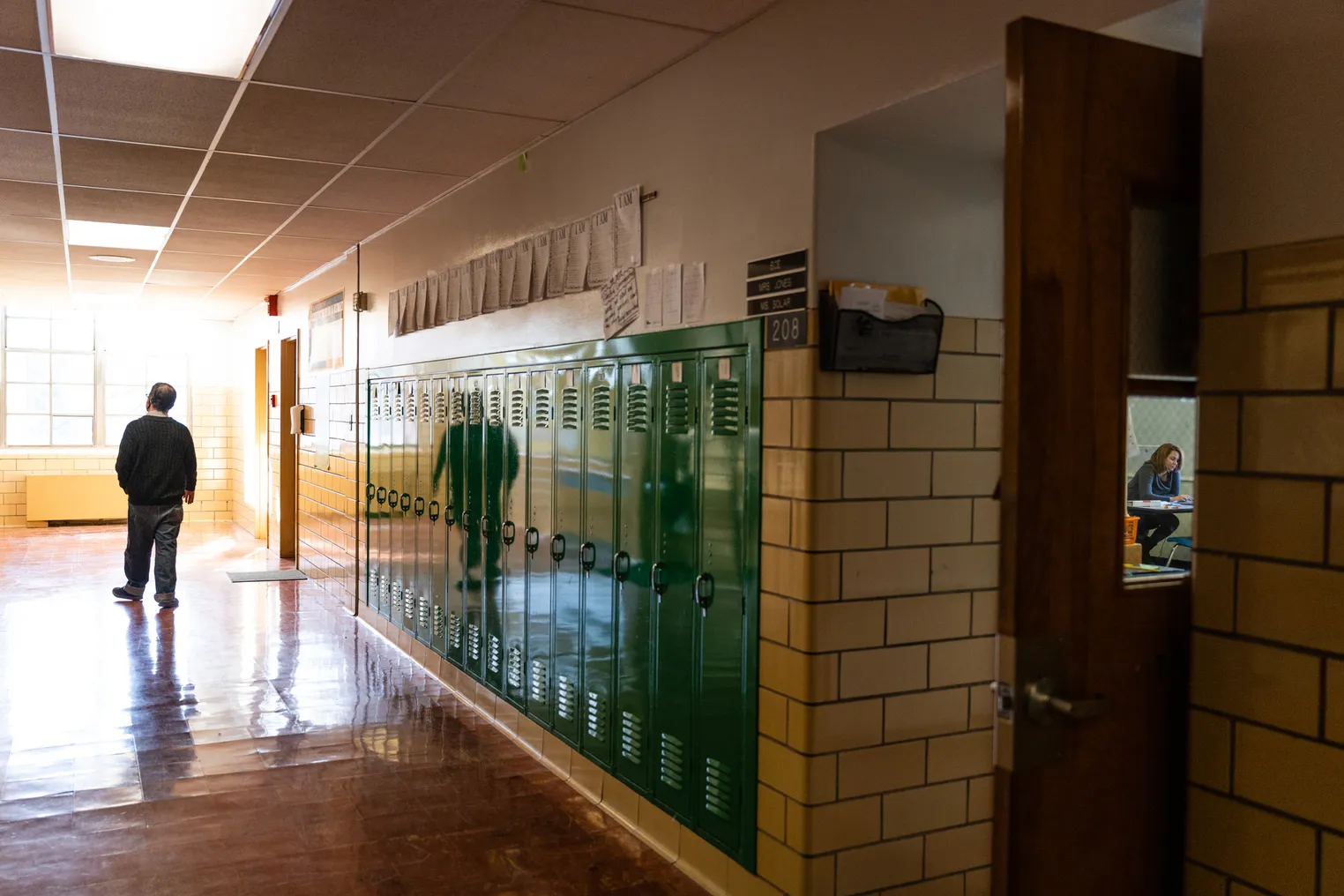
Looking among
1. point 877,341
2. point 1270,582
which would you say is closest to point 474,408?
point 877,341

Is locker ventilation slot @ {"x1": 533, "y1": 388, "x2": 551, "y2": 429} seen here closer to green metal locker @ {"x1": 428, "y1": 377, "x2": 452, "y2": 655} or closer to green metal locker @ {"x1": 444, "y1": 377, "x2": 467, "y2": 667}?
green metal locker @ {"x1": 444, "y1": 377, "x2": 467, "y2": 667}

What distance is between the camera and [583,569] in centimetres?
400

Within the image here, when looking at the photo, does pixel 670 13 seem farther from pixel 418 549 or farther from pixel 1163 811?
pixel 418 549

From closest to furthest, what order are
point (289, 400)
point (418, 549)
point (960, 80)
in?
1. point (960, 80)
2. point (418, 549)
3. point (289, 400)

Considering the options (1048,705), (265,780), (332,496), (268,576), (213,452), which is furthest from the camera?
(213,452)

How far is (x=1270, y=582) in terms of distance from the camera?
1689 mm

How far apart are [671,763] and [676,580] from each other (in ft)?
1.91

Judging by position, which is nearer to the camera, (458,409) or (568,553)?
(568,553)

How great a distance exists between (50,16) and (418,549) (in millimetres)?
3366

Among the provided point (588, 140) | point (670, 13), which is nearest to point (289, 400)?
point (588, 140)

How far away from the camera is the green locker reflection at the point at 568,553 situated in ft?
13.3

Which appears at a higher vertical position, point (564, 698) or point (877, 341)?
point (877, 341)

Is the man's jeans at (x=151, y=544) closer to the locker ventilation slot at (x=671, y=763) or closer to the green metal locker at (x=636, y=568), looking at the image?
the green metal locker at (x=636, y=568)

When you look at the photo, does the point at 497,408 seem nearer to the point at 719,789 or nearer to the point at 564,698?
the point at 564,698
